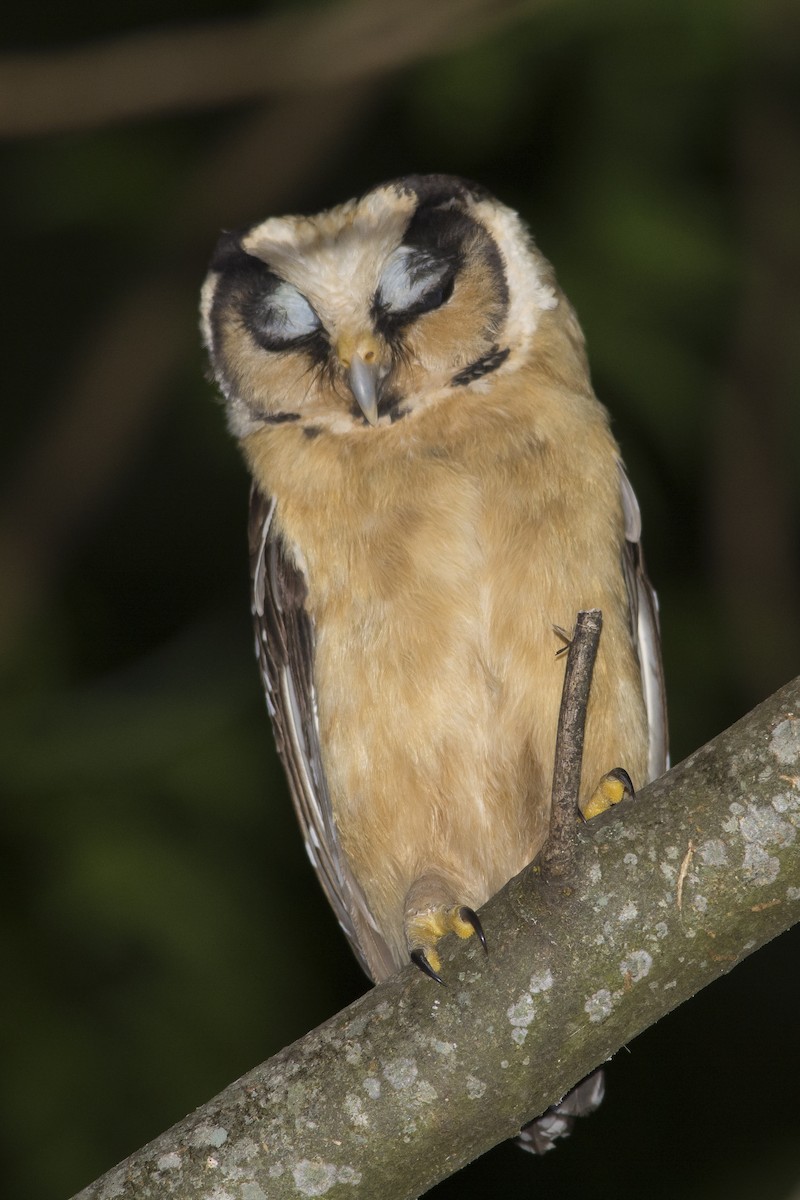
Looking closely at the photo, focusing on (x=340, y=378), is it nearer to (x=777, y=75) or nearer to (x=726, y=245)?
(x=726, y=245)

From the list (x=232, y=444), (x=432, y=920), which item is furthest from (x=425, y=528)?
(x=232, y=444)

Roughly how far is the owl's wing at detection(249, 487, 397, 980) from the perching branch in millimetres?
1285

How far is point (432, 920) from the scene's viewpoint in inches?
122

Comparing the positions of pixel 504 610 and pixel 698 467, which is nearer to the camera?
pixel 504 610

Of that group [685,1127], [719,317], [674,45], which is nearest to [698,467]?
[719,317]

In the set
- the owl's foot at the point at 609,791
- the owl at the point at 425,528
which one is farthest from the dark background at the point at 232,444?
the owl's foot at the point at 609,791

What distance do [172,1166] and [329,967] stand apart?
3.86 m

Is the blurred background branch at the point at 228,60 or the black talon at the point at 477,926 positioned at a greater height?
the blurred background branch at the point at 228,60

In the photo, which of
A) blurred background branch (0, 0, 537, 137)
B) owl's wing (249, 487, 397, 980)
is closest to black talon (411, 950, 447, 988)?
owl's wing (249, 487, 397, 980)

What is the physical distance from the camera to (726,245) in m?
4.71

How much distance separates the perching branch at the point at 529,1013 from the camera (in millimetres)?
2275

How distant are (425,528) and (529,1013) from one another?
129 centimetres

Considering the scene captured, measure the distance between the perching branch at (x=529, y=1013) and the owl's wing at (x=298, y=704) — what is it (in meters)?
1.28

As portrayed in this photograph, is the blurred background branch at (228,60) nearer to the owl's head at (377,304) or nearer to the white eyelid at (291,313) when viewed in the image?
the owl's head at (377,304)
